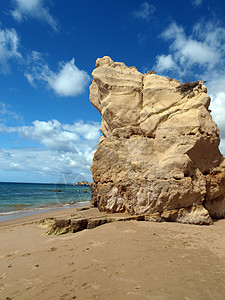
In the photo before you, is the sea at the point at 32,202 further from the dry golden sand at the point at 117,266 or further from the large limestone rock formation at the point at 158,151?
the dry golden sand at the point at 117,266

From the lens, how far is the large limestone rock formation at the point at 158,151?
7.56 metres

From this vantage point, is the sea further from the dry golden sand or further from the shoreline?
the dry golden sand

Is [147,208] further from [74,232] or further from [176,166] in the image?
[74,232]

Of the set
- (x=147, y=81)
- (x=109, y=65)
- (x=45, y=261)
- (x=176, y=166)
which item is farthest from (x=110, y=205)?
(x=109, y=65)

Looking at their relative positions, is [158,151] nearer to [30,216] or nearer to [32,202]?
[30,216]

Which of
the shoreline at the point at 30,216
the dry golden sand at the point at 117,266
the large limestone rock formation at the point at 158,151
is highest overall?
the large limestone rock formation at the point at 158,151

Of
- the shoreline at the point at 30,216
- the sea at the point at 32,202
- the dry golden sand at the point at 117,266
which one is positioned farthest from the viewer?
the sea at the point at 32,202

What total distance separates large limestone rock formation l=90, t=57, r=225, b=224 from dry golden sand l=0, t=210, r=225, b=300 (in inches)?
67.4

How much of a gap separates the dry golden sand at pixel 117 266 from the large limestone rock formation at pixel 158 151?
67.4 inches

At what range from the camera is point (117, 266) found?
375cm

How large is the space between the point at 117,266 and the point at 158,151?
5.72 metres

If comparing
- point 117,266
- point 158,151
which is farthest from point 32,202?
point 117,266

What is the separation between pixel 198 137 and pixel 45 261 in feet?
23.2

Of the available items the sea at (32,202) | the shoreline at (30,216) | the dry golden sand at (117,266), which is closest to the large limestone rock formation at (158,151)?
the dry golden sand at (117,266)
